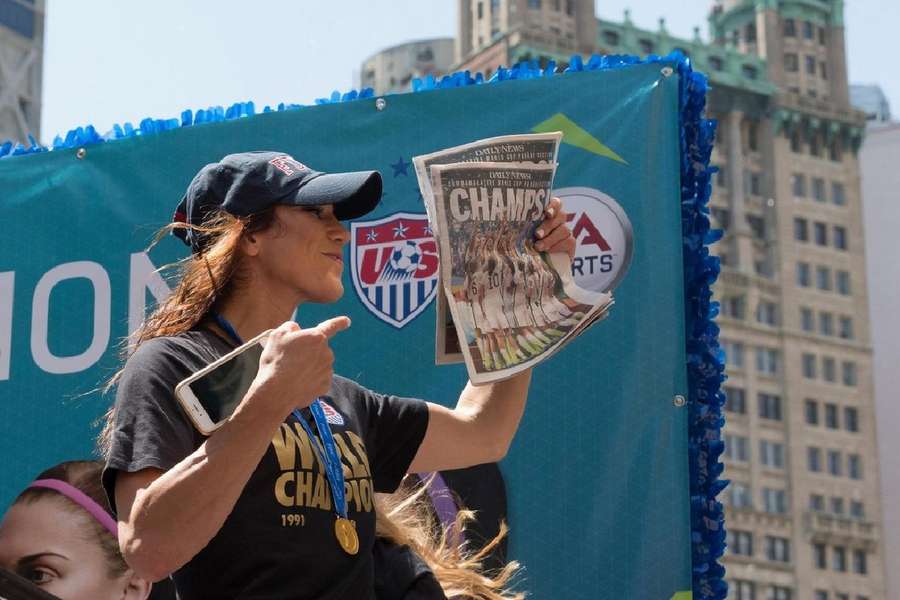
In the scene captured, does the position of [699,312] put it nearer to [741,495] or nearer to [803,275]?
[741,495]

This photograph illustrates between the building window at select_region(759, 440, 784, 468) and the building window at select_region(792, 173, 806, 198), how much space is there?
1131 cm

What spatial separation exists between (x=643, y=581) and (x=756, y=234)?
70985 mm

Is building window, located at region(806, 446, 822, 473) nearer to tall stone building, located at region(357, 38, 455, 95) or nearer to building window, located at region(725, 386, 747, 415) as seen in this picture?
building window, located at region(725, 386, 747, 415)

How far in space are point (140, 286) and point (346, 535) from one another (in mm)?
2786

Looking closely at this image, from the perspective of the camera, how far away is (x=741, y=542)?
68625 mm

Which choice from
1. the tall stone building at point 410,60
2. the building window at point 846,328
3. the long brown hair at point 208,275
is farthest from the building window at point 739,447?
the long brown hair at point 208,275

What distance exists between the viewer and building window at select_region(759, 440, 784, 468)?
230 ft

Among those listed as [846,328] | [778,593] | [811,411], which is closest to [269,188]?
[778,593]

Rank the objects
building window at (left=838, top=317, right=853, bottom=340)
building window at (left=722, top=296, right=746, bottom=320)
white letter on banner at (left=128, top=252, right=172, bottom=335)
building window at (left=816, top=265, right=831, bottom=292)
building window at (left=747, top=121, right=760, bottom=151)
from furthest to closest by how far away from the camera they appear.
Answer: building window at (left=747, top=121, right=760, bottom=151) < building window at (left=816, top=265, right=831, bottom=292) < building window at (left=838, top=317, right=853, bottom=340) < building window at (left=722, top=296, right=746, bottom=320) < white letter on banner at (left=128, top=252, right=172, bottom=335)

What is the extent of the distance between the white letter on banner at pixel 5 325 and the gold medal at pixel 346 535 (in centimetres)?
296

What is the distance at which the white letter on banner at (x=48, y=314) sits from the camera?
230 inches

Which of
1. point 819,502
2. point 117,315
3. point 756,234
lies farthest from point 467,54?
point 117,315

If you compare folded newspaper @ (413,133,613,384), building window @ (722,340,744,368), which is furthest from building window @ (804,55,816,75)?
folded newspaper @ (413,133,613,384)

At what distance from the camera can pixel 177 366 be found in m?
3.20
